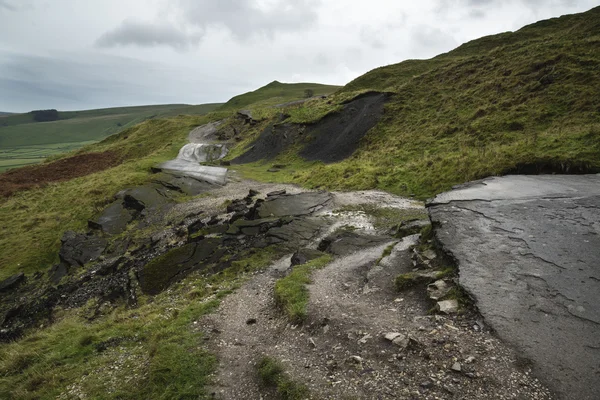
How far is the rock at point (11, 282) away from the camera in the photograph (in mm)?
19989

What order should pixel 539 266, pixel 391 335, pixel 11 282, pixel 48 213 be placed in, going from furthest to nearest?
pixel 48 213 < pixel 11 282 < pixel 539 266 < pixel 391 335

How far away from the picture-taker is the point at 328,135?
42281 millimetres

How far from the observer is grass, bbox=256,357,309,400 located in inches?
276

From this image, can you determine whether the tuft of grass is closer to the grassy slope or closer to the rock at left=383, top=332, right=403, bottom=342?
the grassy slope

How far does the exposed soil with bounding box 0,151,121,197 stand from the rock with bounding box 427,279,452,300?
1947 inches

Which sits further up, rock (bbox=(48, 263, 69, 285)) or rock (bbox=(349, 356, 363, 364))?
rock (bbox=(349, 356, 363, 364))

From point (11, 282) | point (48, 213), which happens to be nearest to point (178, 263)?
point (11, 282)

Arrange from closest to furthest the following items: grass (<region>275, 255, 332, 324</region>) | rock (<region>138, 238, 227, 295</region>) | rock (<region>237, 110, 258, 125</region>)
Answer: grass (<region>275, 255, 332, 324</region>)
rock (<region>138, 238, 227, 295</region>)
rock (<region>237, 110, 258, 125</region>)

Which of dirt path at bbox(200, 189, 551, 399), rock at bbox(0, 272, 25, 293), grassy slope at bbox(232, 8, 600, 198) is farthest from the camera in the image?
grassy slope at bbox(232, 8, 600, 198)

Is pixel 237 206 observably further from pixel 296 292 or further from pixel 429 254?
pixel 429 254

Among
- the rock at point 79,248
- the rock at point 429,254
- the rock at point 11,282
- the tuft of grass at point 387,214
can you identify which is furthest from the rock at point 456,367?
the rock at point 11,282

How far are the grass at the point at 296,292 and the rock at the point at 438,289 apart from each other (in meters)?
3.68

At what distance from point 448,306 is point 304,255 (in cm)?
716

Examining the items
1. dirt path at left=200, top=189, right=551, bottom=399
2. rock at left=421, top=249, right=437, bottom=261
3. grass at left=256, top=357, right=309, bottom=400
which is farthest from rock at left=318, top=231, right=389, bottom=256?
grass at left=256, top=357, right=309, bottom=400
